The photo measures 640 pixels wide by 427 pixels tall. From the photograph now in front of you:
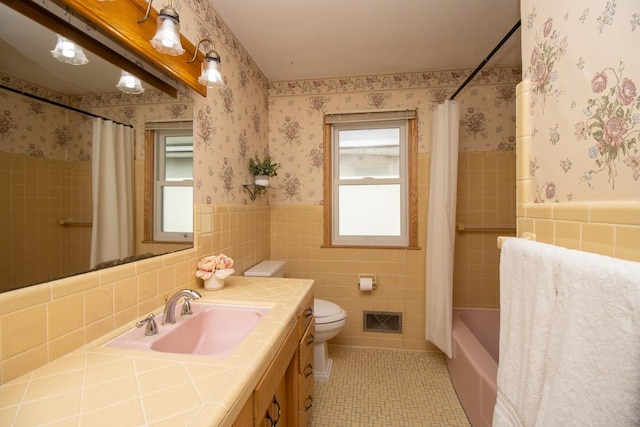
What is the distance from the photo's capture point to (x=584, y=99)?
27.0 inches

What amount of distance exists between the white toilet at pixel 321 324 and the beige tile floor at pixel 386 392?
83 millimetres

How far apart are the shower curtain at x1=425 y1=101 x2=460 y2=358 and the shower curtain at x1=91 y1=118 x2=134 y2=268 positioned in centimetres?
192

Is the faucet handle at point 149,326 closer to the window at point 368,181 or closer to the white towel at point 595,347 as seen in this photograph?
the white towel at point 595,347

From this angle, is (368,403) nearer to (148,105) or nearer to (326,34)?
(148,105)

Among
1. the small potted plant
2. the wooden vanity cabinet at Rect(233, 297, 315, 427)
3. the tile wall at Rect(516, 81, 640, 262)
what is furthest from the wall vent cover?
the tile wall at Rect(516, 81, 640, 262)

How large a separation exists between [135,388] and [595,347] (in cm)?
94

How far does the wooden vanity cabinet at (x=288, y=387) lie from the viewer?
0.75 m

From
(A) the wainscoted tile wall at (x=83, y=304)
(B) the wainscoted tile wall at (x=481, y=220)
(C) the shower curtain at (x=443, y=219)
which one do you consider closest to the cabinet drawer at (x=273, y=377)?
(A) the wainscoted tile wall at (x=83, y=304)

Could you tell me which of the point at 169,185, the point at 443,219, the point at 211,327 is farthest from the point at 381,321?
the point at 169,185

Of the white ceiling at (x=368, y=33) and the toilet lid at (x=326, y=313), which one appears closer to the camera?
the white ceiling at (x=368, y=33)

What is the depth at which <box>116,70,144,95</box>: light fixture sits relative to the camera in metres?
1.00

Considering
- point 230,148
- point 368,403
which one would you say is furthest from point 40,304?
point 368,403

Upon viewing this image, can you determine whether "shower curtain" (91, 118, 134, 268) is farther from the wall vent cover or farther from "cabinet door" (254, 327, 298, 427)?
the wall vent cover

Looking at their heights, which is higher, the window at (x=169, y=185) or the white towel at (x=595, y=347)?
the window at (x=169, y=185)
